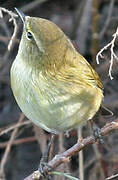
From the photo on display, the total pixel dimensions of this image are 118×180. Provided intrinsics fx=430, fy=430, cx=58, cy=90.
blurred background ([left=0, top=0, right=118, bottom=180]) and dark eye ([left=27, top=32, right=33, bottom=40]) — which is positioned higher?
dark eye ([left=27, top=32, right=33, bottom=40])

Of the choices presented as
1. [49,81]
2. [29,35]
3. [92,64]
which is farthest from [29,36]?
[92,64]

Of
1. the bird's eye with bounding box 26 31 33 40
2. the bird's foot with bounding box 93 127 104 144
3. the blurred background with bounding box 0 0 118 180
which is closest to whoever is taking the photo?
the bird's eye with bounding box 26 31 33 40

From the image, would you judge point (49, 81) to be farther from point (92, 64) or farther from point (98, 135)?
point (92, 64)

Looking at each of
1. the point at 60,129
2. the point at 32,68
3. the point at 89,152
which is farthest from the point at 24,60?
the point at 89,152

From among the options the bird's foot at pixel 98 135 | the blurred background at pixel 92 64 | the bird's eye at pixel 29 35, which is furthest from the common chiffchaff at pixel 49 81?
the blurred background at pixel 92 64

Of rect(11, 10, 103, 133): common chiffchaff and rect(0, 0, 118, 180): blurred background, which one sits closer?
rect(11, 10, 103, 133): common chiffchaff

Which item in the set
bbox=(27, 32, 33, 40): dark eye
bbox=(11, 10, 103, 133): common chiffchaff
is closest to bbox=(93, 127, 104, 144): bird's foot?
bbox=(11, 10, 103, 133): common chiffchaff

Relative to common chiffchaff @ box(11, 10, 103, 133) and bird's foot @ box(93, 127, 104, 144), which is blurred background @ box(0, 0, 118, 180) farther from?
common chiffchaff @ box(11, 10, 103, 133)
